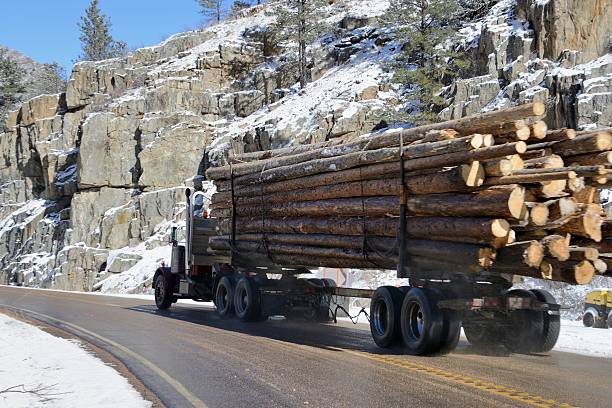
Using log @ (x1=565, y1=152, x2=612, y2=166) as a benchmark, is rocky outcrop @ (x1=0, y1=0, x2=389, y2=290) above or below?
above

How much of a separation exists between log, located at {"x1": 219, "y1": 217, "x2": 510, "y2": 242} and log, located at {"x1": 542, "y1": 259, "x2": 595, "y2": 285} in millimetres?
976

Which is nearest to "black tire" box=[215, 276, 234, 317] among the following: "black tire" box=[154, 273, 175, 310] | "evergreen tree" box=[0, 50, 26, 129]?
"black tire" box=[154, 273, 175, 310]

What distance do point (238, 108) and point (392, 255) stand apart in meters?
38.2

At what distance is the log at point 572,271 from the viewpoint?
31.2 ft

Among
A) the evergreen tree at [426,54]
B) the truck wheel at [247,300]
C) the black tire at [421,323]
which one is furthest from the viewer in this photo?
the evergreen tree at [426,54]

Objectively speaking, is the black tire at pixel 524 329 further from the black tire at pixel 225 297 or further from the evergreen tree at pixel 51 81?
the evergreen tree at pixel 51 81

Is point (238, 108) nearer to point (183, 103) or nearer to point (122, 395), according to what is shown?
point (183, 103)

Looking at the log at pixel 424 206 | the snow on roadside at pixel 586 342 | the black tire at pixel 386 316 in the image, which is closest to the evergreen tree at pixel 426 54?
the snow on roadside at pixel 586 342

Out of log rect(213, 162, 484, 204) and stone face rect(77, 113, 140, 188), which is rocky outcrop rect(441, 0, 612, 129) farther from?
stone face rect(77, 113, 140, 188)

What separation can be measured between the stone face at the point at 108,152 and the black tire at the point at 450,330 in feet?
126

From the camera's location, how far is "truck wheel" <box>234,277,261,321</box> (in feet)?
50.4

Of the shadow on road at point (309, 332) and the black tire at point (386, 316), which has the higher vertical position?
the black tire at point (386, 316)

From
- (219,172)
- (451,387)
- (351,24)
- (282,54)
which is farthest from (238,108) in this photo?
(451,387)

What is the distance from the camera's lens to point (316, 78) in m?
47.7
